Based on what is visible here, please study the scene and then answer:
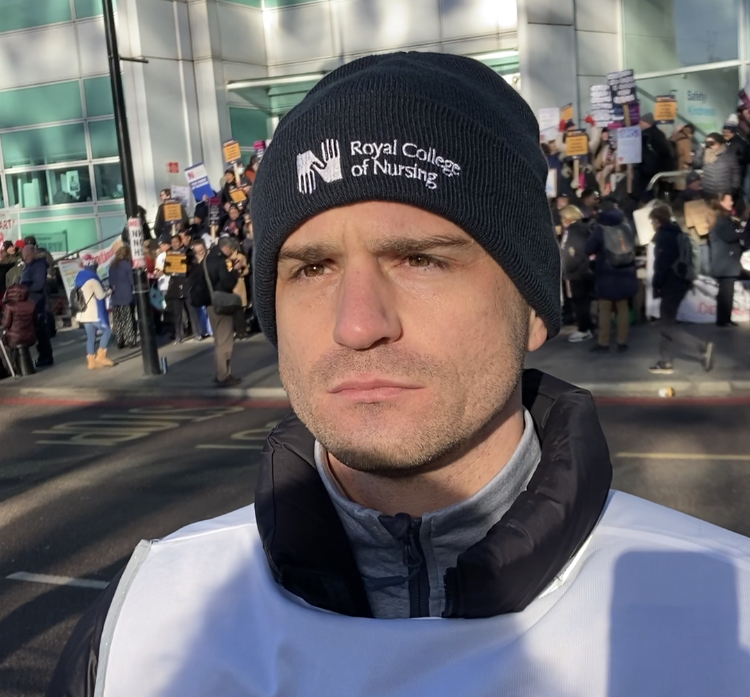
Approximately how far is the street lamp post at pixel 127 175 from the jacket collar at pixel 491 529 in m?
11.9

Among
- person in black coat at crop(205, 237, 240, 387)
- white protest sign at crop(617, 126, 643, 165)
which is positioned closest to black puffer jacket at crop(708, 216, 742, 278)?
white protest sign at crop(617, 126, 643, 165)

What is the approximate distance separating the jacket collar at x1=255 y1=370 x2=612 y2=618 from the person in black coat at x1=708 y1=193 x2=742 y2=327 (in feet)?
38.0

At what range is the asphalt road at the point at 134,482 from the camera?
5.12 metres

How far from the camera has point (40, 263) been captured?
14.9m

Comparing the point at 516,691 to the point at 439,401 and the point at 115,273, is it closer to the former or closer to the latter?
the point at 439,401

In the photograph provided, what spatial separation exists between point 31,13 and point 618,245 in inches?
634

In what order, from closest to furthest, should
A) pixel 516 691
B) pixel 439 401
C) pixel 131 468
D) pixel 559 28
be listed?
pixel 516 691, pixel 439 401, pixel 131 468, pixel 559 28

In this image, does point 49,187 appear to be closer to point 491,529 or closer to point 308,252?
point 308,252

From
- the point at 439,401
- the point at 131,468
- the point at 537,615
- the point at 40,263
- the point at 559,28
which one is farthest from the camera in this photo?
the point at 559,28

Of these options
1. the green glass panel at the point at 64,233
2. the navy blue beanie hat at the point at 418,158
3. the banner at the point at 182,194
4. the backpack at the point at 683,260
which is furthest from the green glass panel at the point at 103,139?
the navy blue beanie hat at the point at 418,158

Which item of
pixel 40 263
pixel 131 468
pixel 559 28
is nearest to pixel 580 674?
pixel 131 468

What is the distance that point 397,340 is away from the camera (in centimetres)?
143

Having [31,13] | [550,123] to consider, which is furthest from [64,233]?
[550,123]

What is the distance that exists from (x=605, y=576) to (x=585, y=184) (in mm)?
14305
